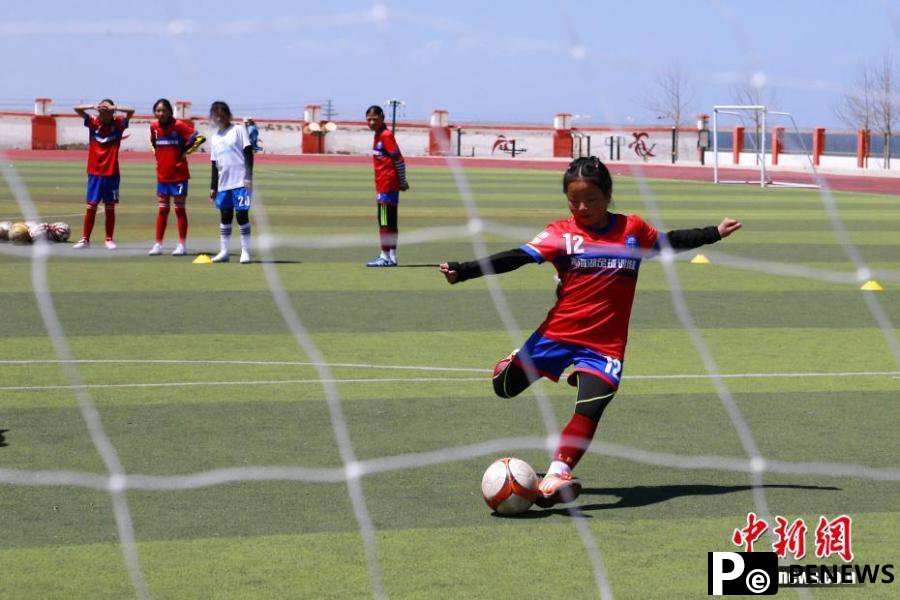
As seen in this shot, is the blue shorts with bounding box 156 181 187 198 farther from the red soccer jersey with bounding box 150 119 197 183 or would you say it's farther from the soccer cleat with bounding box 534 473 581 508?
the soccer cleat with bounding box 534 473 581 508

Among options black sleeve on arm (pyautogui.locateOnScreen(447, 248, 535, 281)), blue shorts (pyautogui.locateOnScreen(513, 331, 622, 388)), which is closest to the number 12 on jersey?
black sleeve on arm (pyautogui.locateOnScreen(447, 248, 535, 281))

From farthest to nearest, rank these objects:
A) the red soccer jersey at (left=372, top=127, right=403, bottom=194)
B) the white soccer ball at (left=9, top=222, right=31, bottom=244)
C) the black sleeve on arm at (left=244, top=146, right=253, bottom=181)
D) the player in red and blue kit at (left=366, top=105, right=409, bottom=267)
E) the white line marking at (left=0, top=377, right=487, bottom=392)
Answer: the white soccer ball at (left=9, top=222, right=31, bottom=244) → the red soccer jersey at (left=372, top=127, right=403, bottom=194) → the player in red and blue kit at (left=366, top=105, right=409, bottom=267) → the black sleeve on arm at (left=244, top=146, right=253, bottom=181) → the white line marking at (left=0, top=377, right=487, bottom=392)

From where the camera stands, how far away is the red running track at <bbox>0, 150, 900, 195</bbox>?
44.5 metres

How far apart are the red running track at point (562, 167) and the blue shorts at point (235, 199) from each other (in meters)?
25.1

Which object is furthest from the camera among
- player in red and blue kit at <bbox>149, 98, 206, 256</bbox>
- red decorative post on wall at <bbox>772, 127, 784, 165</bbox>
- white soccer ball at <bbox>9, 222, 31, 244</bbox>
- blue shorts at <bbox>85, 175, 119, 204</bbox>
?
red decorative post on wall at <bbox>772, 127, 784, 165</bbox>

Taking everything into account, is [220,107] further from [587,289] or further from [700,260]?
[587,289]

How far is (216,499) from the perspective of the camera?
6.71 metres

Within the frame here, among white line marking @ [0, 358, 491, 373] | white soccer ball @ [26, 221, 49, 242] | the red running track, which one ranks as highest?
white soccer ball @ [26, 221, 49, 242]

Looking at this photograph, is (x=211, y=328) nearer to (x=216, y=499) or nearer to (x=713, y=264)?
(x=216, y=499)

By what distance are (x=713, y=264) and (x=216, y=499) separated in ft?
39.3

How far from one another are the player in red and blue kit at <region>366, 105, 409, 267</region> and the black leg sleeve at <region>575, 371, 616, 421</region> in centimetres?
1007

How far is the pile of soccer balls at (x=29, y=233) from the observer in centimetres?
1916

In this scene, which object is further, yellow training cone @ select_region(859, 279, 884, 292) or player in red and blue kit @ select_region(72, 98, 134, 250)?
player in red and blue kit @ select_region(72, 98, 134, 250)

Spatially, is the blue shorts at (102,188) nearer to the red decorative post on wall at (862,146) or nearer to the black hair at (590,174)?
the black hair at (590,174)
